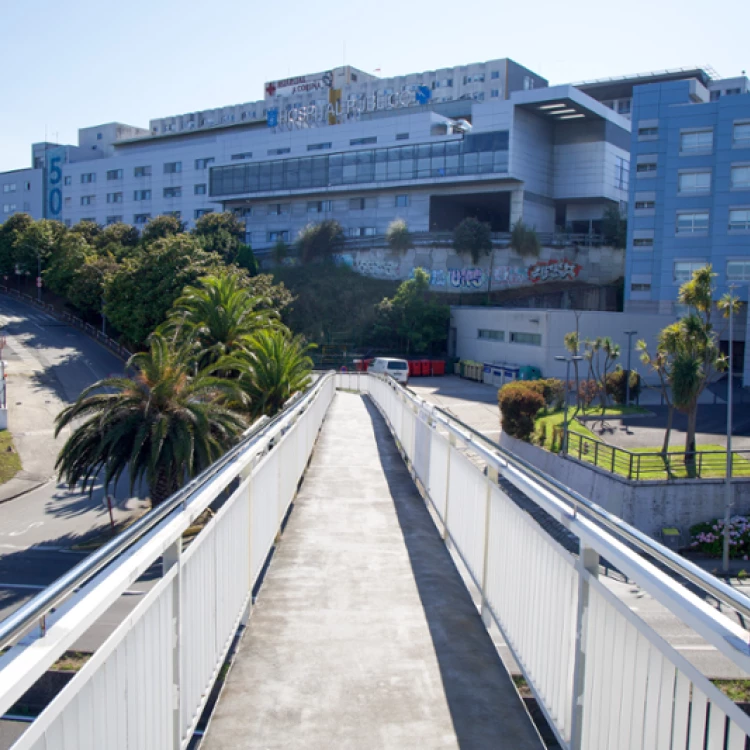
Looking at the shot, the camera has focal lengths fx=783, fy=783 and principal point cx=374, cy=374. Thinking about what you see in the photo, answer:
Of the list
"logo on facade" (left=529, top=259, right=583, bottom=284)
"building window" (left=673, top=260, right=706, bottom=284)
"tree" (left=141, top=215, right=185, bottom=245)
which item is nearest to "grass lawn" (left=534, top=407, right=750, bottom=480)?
"building window" (left=673, top=260, right=706, bottom=284)

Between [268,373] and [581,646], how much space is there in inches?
802

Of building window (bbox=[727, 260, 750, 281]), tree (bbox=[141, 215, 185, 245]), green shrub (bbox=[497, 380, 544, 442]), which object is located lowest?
green shrub (bbox=[497, 380, 544, 442])

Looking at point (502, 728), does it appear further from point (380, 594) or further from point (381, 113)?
point (381, 113)

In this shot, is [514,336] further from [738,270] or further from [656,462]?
[656,462]

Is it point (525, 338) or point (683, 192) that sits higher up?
point (683, 192)

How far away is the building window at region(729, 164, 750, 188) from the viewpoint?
4766cm

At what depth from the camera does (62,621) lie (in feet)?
8.04

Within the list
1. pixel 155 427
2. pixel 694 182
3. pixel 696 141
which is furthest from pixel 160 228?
pixel 155 427

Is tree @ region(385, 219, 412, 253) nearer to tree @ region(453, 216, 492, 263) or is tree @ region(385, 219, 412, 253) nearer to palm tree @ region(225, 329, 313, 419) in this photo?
tree @ region(453, 216, 492, 263)

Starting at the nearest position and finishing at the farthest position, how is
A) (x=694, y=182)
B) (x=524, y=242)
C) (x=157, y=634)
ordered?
(x=157, y=634) < (x=694, y=182) < (x=524, y=242)

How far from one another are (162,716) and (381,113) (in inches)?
3097

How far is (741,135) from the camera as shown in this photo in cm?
4784

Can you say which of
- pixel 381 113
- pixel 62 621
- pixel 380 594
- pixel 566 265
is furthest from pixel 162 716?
pixel 381 113

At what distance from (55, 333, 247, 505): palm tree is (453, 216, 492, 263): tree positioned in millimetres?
45871
